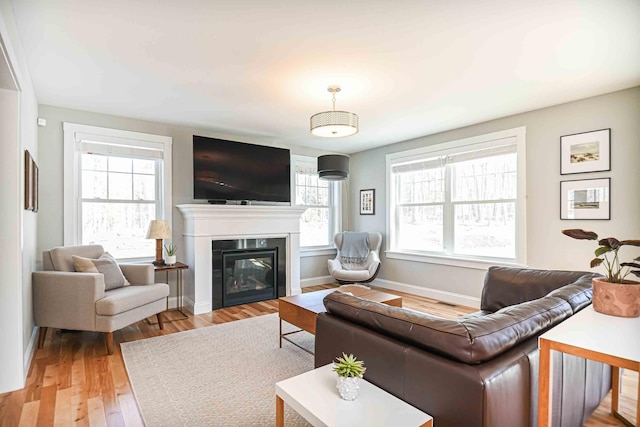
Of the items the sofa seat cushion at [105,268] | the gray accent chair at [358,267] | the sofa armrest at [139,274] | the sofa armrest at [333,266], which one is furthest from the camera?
the sofa armrest at [333,266]

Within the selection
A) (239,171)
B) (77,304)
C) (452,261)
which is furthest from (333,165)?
(77,304)

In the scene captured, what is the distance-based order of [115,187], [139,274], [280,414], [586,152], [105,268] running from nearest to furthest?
[280,414] < [105,268] < [586,152] < [139,274] < [115,187]

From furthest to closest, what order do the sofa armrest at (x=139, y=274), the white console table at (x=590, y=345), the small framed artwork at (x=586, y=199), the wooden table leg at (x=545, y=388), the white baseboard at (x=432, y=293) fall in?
the white baseboard at (x=432, y=293) → the sofa armrest at (x=139, y=274) → the small framed artwork at (x=586, y=199) → the wooden table leg at (x=545, y=388) → the white console table at (x=590, y=345)

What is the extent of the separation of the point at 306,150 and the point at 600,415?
4895 mm

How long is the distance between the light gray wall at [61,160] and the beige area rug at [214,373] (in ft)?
5.53

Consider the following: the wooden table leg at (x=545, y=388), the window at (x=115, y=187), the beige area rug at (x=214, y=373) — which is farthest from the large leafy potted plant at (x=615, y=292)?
the window at (x=115, y=187)

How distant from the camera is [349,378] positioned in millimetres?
1375

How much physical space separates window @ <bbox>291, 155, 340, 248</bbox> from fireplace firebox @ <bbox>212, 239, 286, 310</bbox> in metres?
0.90

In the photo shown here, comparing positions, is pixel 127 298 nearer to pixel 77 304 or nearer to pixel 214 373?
pixel 77 304

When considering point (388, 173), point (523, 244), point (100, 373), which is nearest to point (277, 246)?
point (388, 173)

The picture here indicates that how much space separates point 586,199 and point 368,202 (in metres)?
3.15

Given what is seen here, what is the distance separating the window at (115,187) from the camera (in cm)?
394

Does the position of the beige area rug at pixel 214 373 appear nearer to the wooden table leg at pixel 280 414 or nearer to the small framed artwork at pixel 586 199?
the wooden table leg at pixel 280 414

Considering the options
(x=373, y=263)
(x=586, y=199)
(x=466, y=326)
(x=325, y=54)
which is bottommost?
(x=373, y=263)
